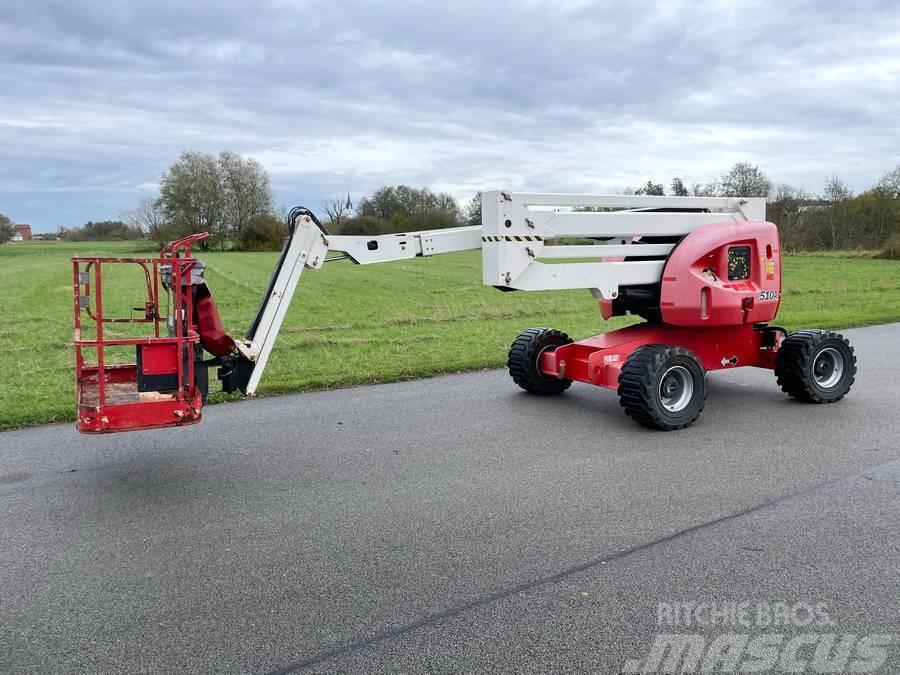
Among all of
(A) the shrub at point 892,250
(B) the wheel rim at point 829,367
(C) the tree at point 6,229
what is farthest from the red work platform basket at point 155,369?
(C) the tree at point 6,229

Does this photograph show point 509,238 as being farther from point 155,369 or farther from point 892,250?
point 892,250

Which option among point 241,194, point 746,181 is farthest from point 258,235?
point 746,181

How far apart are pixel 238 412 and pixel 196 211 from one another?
63.5 metres

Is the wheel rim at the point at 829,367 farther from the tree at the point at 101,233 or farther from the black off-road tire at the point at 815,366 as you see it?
the tree at the point at 101,233

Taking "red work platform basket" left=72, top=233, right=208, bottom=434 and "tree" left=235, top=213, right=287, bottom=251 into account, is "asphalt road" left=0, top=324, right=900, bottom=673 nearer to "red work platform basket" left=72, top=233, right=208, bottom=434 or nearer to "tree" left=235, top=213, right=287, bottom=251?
"red work platform basket" left=72, top=233, right=208, bottom=434

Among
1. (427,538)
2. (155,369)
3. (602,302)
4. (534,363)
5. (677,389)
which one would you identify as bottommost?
(427,538)

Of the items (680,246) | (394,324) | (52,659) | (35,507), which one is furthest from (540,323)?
(52,659)

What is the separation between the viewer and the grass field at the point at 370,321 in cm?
930

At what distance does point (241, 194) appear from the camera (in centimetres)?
6694

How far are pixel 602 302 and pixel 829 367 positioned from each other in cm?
249

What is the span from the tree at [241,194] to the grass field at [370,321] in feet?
104

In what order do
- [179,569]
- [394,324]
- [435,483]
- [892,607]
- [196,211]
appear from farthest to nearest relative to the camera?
1. [196,211]
2. [394,324]
3. [435,483]
4. [179,569]
5. [892,607]

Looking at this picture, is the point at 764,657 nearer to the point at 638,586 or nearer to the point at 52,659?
the point at 638,586

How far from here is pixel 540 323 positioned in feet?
51.7
